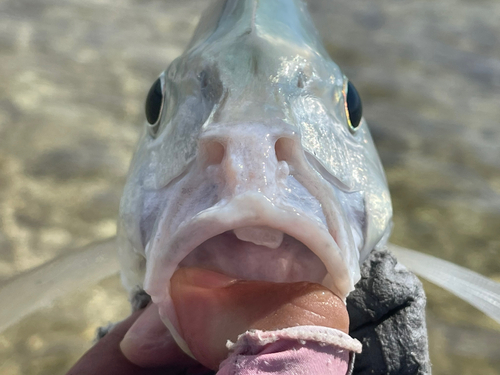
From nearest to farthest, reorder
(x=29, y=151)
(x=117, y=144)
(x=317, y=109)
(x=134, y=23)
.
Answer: (x=317, y=109) < (x=29, y=151) < (x=117, y=144) < (x=134, y=23)

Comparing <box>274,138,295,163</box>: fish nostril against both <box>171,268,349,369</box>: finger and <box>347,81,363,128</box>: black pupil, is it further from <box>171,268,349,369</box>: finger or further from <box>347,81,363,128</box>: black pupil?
<box>347,81,363,128</box>: black pupil

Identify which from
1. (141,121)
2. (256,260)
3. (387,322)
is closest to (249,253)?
(256,260)

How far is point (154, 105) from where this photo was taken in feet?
2.35

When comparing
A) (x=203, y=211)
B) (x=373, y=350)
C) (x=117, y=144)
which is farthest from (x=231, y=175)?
(x=117, y=144)

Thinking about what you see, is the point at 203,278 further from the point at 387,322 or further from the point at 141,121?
the point at 141,121

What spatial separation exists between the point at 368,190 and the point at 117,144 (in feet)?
5.09

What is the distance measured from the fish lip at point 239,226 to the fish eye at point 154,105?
29 cm

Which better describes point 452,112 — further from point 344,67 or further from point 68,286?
point 68,286

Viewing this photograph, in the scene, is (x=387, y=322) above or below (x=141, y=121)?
above

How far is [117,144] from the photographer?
6.42ft

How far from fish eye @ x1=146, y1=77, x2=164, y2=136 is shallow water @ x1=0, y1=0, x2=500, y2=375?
0.71 meters

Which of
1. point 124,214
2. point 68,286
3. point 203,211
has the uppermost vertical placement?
point 203,211

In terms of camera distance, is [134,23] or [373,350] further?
[134,23]

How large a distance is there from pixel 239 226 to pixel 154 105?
0.37 m
